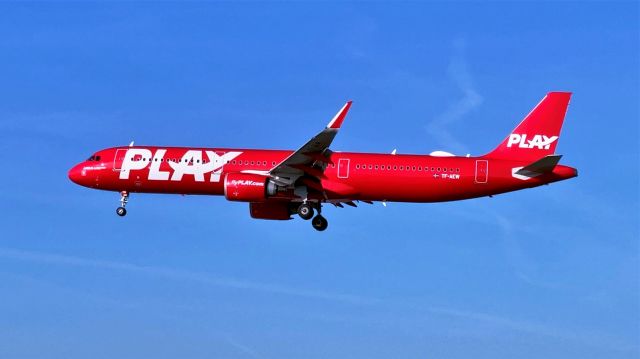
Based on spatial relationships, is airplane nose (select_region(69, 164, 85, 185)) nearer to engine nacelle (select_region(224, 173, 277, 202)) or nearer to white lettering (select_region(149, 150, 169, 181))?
white lettering (select_region(149, 150, 169, 181))

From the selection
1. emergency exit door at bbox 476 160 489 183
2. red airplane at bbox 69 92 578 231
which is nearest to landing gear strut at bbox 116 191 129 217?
red airplane at bbox 69 92 578 231

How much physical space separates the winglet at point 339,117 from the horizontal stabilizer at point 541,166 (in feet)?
42.6

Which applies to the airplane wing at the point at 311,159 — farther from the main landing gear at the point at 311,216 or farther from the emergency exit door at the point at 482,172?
the emergency exit door at the point at 482,172

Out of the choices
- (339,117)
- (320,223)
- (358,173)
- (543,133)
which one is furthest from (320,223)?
(543,133)

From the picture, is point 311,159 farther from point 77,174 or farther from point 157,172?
point 77,174

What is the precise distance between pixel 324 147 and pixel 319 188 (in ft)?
16.8

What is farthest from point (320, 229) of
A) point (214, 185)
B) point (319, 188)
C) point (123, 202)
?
point (123, 202)

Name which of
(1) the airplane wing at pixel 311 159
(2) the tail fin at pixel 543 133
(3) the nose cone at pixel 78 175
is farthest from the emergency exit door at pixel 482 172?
(3) the nose cone at pixel 78 175

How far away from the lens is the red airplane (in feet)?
205

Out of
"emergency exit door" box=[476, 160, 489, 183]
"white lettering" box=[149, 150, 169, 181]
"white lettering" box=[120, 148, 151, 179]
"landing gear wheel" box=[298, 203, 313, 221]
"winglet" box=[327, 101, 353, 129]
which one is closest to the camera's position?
"winglet" box=[327, 101, 353, 129]

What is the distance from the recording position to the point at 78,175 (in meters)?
69.4

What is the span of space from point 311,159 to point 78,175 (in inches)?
739

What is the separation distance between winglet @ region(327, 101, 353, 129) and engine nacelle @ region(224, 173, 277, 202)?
7717 mm

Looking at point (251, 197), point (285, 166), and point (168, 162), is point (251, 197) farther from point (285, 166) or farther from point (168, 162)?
point (168, 162)
